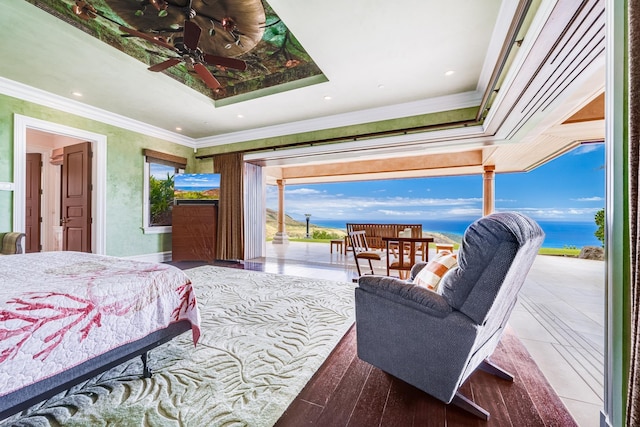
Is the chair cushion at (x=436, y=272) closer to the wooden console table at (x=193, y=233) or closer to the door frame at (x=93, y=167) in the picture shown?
the wooden console table at (x=193, y=233)

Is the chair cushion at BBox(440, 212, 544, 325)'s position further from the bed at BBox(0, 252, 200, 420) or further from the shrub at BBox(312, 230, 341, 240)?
the shrub at BBox(312, 230, 341, 240)

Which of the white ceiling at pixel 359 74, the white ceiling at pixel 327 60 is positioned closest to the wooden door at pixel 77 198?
the white ceiling at pixel 359 74

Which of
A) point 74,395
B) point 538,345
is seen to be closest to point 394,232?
point 538,345

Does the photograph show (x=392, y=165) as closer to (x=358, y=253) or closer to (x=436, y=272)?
(x=358, y=253)

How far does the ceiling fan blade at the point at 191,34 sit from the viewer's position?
2153 millimetres

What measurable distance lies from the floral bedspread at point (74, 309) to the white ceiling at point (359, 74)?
2.38m

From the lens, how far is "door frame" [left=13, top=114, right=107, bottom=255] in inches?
140

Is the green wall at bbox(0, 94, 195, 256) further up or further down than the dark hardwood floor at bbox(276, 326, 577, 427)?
further up

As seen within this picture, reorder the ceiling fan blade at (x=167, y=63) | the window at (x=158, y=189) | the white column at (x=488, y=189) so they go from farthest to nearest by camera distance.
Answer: the white column at (x=488, y=189), the window at (x=158, y=189), the ceiling fan blade at (x=167, y=63)

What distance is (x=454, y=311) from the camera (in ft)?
4.06

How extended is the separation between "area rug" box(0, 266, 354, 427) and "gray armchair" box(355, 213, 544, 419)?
0.60 metres

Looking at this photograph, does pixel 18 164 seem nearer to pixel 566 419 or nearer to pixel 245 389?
pixel 245 389

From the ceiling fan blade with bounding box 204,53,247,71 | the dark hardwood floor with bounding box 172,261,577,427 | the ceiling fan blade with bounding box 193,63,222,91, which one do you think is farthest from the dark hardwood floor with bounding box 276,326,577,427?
the ceiling fan blade with bounding box 193,63,222,91

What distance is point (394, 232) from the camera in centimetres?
580
